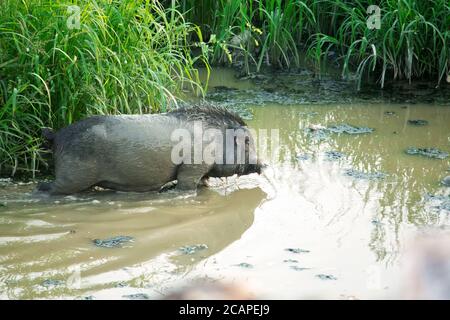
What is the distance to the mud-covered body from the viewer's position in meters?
5.58

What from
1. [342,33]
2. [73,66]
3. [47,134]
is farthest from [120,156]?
[342,33]

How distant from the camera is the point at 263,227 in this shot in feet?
17.5

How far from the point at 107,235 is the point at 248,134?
5.41 ft

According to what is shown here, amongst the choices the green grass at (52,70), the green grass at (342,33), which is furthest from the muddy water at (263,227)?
the green grass at (342,33)

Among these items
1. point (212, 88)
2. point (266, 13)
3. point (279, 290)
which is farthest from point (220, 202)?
point (266, 13)

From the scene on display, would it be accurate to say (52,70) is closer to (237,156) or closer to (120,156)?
(120,156)

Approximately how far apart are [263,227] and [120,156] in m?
1.11

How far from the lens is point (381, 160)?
671 cm

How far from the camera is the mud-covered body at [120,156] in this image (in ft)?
18.3

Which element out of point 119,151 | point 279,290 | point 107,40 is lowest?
point 279,290

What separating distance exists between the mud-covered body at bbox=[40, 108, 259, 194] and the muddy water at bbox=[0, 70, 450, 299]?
0.37ft

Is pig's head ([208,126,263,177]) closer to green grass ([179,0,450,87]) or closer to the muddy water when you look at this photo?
the muddy water

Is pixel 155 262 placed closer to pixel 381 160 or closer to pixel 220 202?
pixel 220 202

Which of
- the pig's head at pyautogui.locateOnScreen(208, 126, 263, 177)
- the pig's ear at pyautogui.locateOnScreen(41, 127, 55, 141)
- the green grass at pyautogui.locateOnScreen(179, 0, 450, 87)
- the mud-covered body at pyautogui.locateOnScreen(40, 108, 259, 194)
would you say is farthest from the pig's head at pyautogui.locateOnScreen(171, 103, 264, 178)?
the green grass at pyautogui.locateOnScreen(179, 0, 450, 87)
